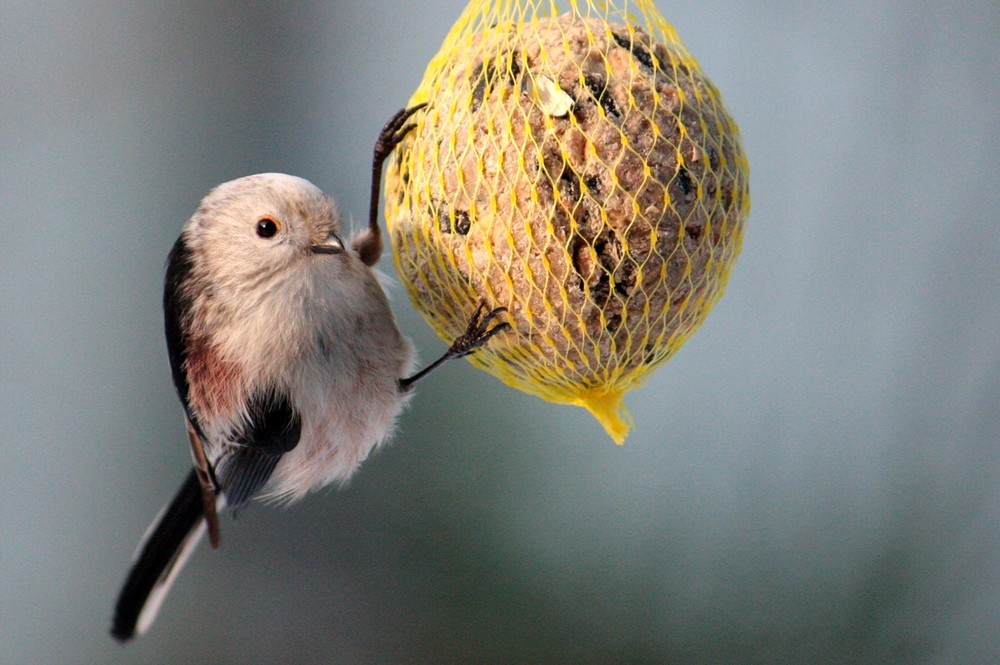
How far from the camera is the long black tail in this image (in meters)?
1.90

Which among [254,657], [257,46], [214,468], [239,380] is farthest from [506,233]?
[254,657]

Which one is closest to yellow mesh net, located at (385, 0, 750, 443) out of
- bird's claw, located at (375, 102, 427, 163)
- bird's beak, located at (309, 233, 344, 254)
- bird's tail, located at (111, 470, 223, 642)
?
bird's claw, located at (375, 102, 427, 163)

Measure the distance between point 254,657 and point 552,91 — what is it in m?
3.37

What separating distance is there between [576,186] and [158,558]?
52.0 inches

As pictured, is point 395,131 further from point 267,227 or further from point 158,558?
point 158,558

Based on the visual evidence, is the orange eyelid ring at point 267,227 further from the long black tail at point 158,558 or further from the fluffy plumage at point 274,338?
the long black tail at point 158,558

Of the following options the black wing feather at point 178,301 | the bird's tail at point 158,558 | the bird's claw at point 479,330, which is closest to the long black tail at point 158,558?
the bird's tail at point 158,558

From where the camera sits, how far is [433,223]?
1.33 metres

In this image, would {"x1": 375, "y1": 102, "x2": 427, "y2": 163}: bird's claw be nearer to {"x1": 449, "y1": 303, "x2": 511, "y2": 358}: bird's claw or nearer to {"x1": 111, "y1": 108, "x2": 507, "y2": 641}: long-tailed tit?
{"x1": 111, "y1": 108, "x2": 507, "y2": 641}: long-tailed tit

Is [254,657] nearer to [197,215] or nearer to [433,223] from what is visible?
[197,215]

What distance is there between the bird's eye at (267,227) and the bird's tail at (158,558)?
0.69 meters

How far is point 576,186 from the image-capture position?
1223 mm

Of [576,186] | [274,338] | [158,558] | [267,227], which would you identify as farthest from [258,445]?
[576,186]

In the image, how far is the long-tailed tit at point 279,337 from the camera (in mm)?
1439
